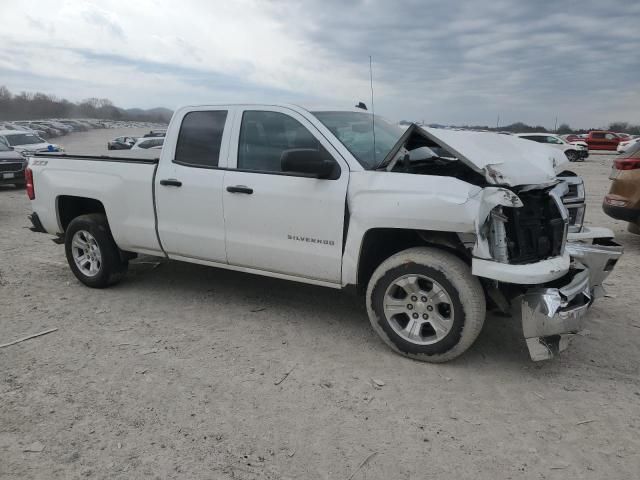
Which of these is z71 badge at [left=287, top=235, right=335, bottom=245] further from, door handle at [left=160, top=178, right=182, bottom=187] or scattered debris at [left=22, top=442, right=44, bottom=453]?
scattered debris at [left=22, top=442, right=44, bottom=453]

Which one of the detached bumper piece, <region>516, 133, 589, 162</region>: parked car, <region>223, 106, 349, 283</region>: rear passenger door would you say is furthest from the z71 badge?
<region>516, 133, 589, 162</region>: parked car

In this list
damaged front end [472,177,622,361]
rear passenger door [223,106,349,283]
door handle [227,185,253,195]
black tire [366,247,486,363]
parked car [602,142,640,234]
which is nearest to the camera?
damaged front end [472,177,622,361]

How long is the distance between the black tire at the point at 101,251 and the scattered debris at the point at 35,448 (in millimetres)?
2645

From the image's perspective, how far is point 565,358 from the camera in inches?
151

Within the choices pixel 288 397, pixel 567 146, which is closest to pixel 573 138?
pixel 567 146

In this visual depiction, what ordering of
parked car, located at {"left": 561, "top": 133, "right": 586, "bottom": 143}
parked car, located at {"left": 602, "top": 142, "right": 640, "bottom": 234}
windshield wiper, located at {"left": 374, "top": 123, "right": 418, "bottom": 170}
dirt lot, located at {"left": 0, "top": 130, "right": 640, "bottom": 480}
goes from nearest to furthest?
1. dirt lot, located at {"left": 0, "top": 130, "right": 640, "bottom": 480}
2. windshield wiper, located at {"left": 374, "top": 123, "right": 418, "bottom": 170}
3. parked car, located at {"left": 602, "top": 142, "right": 640, "bottom": 234}
4. parked car, located at {"left": 561, "top": 133, "right": 586, "bottom": 143}

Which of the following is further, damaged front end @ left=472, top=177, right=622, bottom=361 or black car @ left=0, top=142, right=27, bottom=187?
black car @ left=0, top=142, right=27, bottom=187

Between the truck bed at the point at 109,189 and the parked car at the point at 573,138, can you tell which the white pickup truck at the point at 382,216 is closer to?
the truck bed at the point at 109,189

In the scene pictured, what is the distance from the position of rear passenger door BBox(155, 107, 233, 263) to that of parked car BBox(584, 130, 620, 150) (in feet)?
138

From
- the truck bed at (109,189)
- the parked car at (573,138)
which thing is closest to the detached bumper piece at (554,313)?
the truck bed at (109,189)

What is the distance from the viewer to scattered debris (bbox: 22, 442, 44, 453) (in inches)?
109

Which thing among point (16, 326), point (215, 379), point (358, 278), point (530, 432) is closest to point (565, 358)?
point (530, 432)

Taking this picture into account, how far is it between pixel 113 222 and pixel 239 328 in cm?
177

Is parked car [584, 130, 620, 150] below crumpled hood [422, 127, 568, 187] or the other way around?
below
